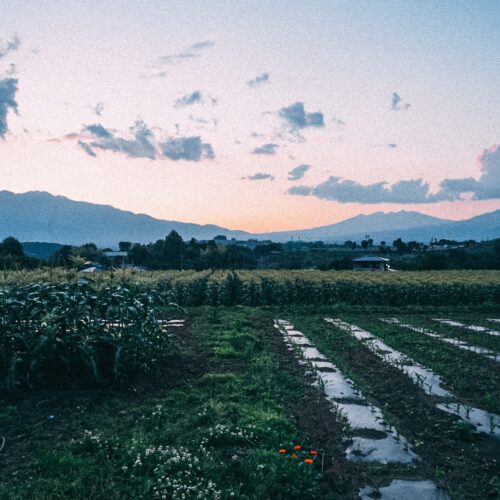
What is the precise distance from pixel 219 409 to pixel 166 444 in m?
1.09

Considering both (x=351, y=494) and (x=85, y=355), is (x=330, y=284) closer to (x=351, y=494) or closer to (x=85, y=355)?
(x=85, y=355)

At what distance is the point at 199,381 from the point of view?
285 inches

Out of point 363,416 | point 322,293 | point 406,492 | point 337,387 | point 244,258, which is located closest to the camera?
point 406,492

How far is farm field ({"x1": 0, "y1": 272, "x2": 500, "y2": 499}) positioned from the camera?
13.6ft

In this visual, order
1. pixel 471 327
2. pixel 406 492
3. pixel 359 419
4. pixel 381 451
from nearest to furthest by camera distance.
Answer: pixel 406 492
pixel 381 451
pixel 359 419
pixel 471 327

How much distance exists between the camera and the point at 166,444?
488 cm

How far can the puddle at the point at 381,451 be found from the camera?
4664mm

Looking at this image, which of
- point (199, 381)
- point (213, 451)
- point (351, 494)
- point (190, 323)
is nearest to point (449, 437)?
point (351, 494)

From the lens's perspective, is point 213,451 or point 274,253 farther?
point 274,253

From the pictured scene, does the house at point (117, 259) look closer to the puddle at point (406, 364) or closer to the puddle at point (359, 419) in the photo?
the puddle at point (359, 419)

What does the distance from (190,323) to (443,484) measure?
10236 millimetres

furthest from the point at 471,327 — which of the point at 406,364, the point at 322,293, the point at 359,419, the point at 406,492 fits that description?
the point at 406,492

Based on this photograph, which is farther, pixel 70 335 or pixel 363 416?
pixel 70 335

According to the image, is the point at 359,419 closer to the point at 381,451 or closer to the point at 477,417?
the point at 381,451
